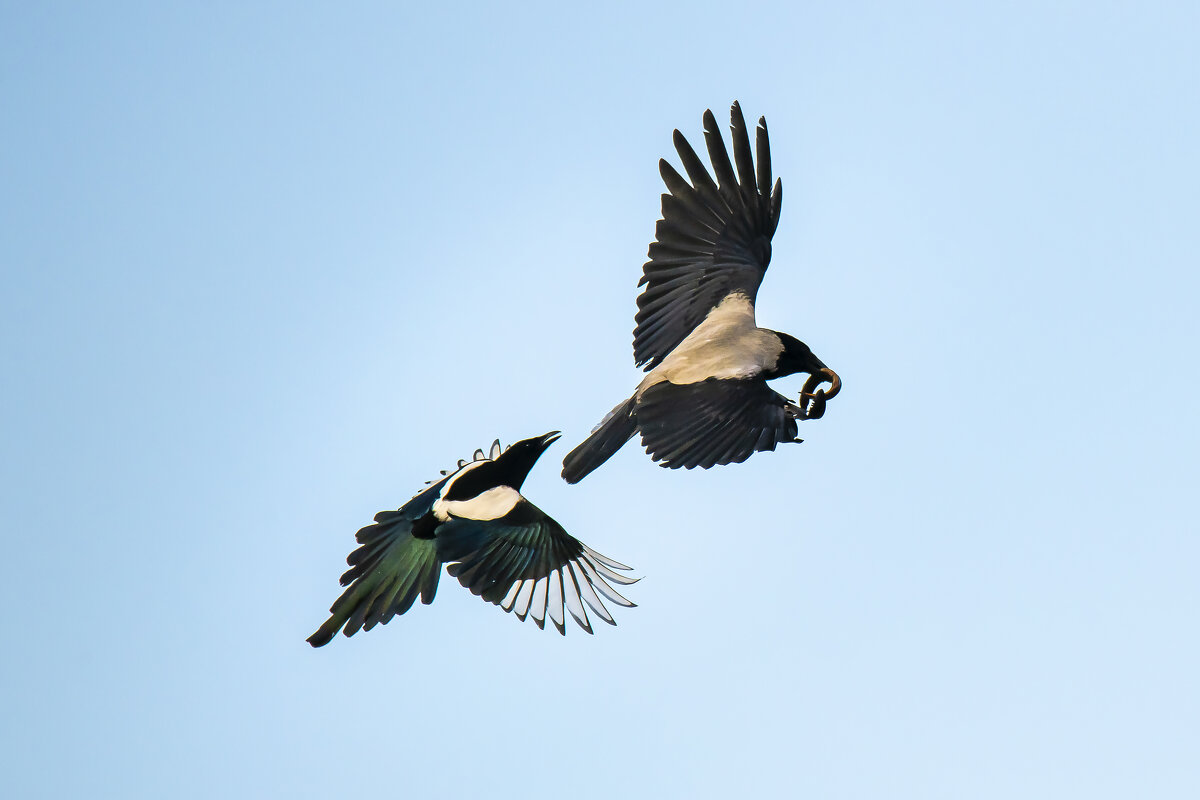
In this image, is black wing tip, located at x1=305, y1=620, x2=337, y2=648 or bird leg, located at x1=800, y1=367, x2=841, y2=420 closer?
bird leg, located at x1=800, y1=367, x2=841, y2=420

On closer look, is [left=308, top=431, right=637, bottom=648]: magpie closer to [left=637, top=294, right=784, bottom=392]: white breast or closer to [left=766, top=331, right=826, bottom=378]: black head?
[left=637, top=294, right=784, bottom=392]: white breast

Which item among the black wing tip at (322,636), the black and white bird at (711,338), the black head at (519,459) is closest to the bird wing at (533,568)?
the black head at (519,459)

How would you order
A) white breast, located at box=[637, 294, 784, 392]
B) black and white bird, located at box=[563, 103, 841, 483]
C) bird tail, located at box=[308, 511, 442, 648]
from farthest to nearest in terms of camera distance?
bird tail, located at box=[308, 511, 442, 648] < white breast, located at box=[637, 294, 784, 392] < black and white bird, located at box=[563, 103, 841, 483]

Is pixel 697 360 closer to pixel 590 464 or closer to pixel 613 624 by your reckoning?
pixel 590 464

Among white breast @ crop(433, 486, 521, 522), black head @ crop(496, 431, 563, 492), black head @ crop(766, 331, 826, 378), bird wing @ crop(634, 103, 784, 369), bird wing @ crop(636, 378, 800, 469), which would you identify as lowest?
bird wing @ crop(636, 378, 800, 469)

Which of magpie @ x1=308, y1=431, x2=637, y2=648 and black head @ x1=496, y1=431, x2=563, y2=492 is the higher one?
black head @ x1=496, y1=431, x2=563, y2=492

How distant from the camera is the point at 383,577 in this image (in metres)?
11.9

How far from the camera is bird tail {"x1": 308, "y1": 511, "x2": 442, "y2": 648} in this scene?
1167cm

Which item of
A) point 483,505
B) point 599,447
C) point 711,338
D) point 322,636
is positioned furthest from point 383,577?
point 711,338

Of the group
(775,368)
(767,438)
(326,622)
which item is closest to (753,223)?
(775,368)

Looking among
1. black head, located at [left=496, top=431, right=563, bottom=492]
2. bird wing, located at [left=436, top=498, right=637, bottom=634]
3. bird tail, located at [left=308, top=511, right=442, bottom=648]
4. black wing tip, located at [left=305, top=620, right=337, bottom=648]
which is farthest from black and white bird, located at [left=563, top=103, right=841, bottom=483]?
black wing tip, located at [left=305, top=620, right=337, bottom=648]

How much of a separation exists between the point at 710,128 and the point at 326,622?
4.74 metres

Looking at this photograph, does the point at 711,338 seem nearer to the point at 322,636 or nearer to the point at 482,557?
the point at 482,557

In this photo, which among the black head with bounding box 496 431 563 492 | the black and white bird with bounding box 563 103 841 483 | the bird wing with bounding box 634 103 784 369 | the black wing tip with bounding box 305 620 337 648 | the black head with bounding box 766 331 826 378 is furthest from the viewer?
the black head with bounding box 496 431 563 492
